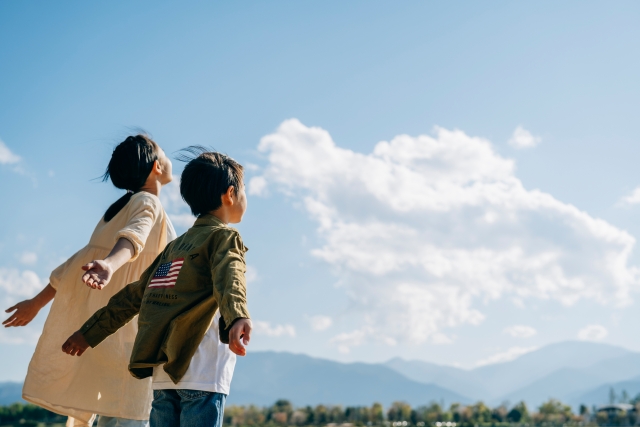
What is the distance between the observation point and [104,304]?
11.9 feet

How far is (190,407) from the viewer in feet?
8.77

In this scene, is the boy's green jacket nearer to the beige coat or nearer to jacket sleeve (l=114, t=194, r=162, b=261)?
jacket sleeve (l=114, t=194, r=162, b=261)

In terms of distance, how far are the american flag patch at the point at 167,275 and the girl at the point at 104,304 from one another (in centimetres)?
24

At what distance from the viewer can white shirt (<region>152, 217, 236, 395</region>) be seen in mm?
2682

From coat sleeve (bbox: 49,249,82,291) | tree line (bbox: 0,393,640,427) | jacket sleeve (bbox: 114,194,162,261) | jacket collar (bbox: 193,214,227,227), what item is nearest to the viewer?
jacket collar (bbox: 193,214,227,227)

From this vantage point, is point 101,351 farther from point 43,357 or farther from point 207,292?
point 207,292

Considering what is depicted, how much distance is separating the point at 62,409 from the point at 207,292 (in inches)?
49.5

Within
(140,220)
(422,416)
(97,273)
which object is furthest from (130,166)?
(422,416)

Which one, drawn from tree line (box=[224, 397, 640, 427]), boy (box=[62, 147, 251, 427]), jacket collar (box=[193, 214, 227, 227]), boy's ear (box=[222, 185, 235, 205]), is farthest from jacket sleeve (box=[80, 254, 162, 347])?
tree line (box=[224, 397, 640, 427])

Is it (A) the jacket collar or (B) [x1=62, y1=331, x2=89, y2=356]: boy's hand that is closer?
(A) the jacket collar

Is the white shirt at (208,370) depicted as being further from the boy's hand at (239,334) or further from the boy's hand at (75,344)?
the boy's hand at (75,344)

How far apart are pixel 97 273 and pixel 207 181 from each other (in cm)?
62

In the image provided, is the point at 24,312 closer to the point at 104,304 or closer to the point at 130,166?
the point at 104,304

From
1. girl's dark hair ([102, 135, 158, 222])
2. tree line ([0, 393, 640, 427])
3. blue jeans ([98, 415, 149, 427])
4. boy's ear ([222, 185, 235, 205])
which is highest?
tree line ([0, 393, 640, 427])
